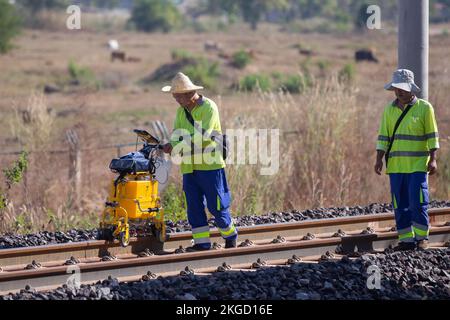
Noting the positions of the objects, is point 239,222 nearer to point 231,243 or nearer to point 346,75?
point 231,243

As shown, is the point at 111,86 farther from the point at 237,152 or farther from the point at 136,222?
the point at 136,222

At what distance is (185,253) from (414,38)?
4.52 metres

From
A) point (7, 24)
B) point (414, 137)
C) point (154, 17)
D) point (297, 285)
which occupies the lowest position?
point (297, 285)

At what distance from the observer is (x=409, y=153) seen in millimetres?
10969

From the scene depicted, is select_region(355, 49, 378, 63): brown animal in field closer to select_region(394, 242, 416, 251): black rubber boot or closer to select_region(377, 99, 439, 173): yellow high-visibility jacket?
select_region(377, 99, 439, 173): yellow high-visibility jacket

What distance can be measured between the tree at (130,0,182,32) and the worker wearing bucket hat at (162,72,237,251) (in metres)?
74.4

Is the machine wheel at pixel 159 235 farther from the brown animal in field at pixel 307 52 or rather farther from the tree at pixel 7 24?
the brown animal in field at pixel 307 52

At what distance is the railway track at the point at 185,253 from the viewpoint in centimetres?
954

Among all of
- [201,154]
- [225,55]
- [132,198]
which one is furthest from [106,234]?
[225,55]

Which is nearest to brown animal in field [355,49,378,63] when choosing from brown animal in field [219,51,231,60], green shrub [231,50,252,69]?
green shrub [231,50,252,69]

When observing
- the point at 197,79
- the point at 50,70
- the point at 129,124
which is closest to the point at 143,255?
the point at 129,124

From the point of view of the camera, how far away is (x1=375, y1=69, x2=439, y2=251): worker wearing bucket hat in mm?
10891

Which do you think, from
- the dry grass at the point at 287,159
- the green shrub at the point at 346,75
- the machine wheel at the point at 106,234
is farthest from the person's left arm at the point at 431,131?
the green shrub at the point at 346,75
